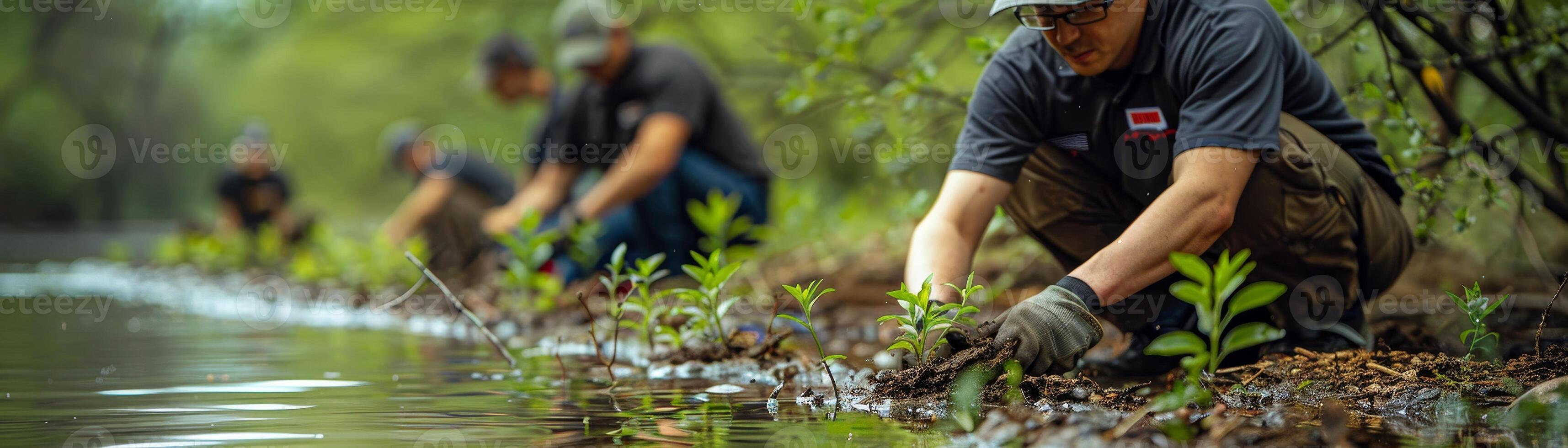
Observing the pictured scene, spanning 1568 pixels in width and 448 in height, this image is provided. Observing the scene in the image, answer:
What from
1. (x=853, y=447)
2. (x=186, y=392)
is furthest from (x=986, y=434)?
(x=186, y=392)

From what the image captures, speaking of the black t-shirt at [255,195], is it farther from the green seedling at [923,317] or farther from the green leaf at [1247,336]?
the green leaf at [1247,336]

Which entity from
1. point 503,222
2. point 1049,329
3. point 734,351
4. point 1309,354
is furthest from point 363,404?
point 503,222

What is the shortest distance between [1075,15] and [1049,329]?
69 centimetres

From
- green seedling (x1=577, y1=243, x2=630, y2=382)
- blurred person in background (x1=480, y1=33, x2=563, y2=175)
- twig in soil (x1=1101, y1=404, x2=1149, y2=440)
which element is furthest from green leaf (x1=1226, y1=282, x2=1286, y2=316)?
blurred person in background (x1=480, y1=33, x2=563, y2=175)

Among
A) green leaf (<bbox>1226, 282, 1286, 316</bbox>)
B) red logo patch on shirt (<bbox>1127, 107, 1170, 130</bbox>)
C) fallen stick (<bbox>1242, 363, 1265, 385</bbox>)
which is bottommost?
fallen stick (<bbox>1242, 363, 1265, 385</bbox>)

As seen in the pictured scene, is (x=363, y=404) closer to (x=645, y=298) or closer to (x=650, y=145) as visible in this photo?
(x=645, y=298)

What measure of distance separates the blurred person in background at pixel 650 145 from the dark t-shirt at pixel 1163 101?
2.78m

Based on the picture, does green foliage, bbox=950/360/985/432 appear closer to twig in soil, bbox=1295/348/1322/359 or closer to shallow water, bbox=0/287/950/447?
shallow water, bbox=0/287/950/447

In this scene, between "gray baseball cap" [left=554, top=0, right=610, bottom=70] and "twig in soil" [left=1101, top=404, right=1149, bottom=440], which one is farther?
"gray baseball cap" [left=554, top=0, right=610, bottom=70]

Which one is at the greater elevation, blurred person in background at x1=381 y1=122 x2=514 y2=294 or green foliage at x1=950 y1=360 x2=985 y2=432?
blurred person in background at x1=381 y1=122 x2=514 y2=294

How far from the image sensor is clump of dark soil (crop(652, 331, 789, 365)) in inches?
124

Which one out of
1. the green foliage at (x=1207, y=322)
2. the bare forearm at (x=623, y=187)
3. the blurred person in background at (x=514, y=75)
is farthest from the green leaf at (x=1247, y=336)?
the blurred person in background at (x=514, y=75)

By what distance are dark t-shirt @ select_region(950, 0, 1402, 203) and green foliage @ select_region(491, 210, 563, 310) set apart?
2331 millimetres

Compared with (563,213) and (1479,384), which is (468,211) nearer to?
(563,213)
